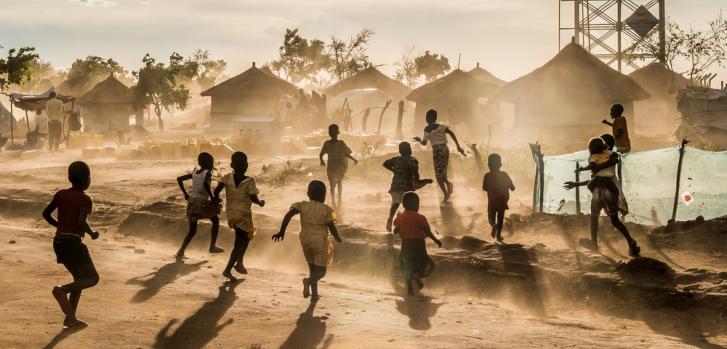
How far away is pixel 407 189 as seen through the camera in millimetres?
11250

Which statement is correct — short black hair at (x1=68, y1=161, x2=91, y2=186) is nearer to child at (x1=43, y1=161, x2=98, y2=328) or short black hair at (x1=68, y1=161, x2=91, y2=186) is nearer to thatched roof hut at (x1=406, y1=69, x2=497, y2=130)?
child at (x1=43, y1=161, x2=98, y2=328)

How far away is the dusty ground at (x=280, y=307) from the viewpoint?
21.4ft

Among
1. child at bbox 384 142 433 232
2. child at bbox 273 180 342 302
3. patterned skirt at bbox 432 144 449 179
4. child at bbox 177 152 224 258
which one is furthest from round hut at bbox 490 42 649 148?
child at bbox 273 180 342 302

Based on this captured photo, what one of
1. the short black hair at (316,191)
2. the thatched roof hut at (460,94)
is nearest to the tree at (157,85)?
the thatched roof hut at (460,94)

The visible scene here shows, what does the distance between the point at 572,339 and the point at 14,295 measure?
17.5 feet

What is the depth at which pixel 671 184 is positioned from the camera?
11.3 meters

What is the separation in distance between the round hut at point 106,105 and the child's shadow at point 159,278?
125 ft

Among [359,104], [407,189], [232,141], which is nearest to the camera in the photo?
[407,189]

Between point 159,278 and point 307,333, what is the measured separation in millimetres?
2772

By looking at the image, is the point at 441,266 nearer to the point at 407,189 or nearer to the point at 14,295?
the point at 407,189

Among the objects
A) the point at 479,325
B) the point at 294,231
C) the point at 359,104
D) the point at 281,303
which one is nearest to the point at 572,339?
the point at 479,325

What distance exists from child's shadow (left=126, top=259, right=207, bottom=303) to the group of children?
23.3 inches

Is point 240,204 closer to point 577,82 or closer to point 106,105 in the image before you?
point 577,82

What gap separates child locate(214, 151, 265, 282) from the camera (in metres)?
8.79
